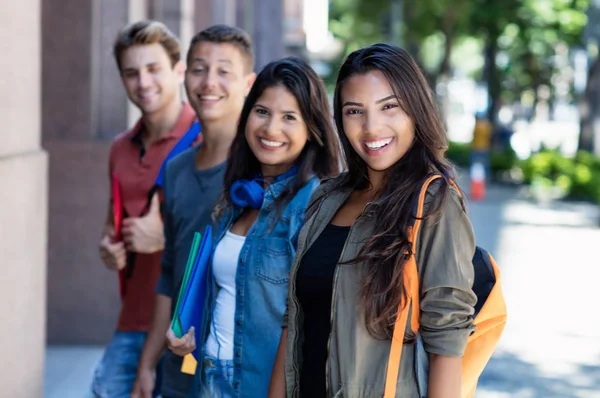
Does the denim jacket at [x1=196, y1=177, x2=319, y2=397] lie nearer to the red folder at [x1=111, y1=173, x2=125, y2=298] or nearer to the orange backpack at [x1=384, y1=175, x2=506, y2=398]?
the orange backpack at [x1=384, y1=175, x2=506, y2=398]

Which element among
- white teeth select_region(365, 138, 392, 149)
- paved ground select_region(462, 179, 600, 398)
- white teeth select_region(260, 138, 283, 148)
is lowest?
paved ground select_region(462, 179, 600, 398)

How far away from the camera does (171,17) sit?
10312 mm

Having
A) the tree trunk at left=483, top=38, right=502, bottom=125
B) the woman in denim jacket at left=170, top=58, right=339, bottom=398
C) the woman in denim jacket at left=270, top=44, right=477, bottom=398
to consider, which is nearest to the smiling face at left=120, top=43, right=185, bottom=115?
the woman in denim jacket at left=170, top=58, right=339, bottom=398

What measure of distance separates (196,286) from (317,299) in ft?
2.75

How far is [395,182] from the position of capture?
2.93 m

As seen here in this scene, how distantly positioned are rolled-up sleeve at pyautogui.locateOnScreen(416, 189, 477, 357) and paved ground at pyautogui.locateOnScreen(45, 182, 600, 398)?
488 cm

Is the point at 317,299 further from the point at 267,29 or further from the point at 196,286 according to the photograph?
the point at 267,29

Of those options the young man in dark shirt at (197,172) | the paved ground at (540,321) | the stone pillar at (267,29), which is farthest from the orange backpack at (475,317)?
the stone pillar at (267,29)

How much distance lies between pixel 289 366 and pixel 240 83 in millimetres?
1754

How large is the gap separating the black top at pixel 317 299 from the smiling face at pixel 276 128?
2.16 feet

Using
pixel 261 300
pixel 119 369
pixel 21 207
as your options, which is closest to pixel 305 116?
pixel 261 300


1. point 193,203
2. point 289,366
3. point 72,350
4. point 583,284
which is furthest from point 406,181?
point 583,284

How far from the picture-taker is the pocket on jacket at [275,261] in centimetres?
349

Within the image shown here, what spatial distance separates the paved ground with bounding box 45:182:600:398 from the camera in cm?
780
